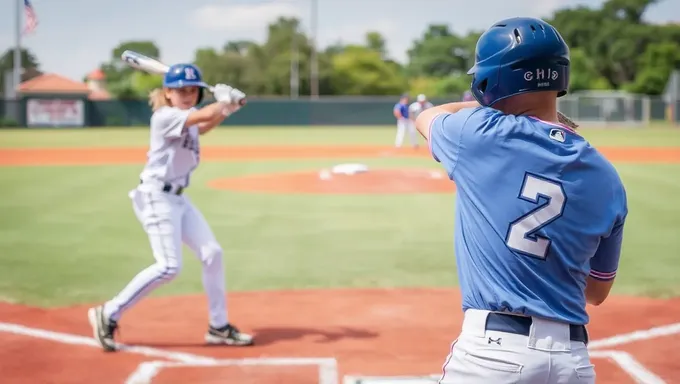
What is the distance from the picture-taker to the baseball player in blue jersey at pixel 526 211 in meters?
2.30

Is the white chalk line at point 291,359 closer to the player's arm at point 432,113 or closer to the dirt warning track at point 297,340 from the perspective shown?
the dirt warning track at point 297,340

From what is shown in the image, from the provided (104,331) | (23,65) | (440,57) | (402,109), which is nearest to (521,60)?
(104,331)

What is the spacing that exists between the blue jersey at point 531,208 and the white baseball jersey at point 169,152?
350 cm

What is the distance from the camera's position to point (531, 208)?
230 centimetres

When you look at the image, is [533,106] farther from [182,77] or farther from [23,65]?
[23,65]

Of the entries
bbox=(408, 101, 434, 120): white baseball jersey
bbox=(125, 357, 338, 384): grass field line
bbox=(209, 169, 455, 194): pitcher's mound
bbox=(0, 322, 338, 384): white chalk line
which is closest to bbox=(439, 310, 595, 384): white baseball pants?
bbox=(0, 322, 338, 384): white chalk line

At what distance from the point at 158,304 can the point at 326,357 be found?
2.30 meters

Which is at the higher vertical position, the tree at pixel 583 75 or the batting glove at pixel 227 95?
the tree at pixel 583 75

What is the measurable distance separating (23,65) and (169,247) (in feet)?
139

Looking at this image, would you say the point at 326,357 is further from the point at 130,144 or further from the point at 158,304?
the point at 130,144

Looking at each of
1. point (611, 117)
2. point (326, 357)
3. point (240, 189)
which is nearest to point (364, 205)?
point (240, 189)

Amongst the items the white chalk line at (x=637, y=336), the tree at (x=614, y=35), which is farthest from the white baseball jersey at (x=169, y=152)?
the tree at (x=614, y=35)

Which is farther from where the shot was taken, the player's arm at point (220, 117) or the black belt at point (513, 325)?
the player's arm at point (220, 117)

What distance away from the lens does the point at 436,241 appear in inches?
413
